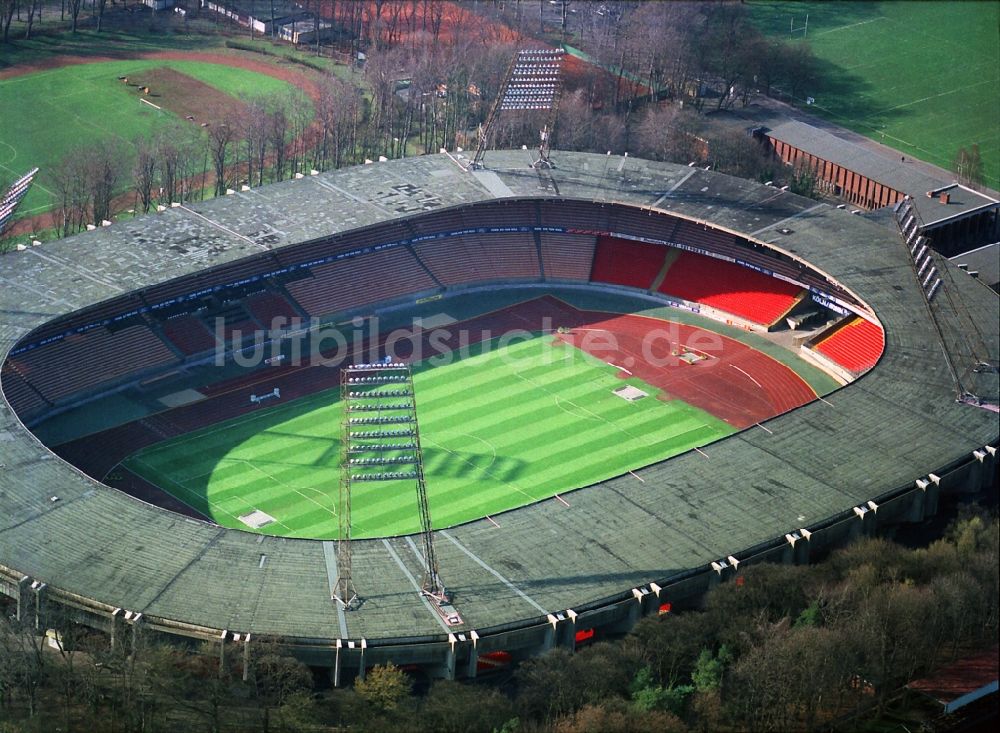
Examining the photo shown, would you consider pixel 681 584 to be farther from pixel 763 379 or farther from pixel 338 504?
pixel 763 379

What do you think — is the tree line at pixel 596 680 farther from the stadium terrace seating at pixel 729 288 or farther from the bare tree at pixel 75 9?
the bare tree at pixel 75 9

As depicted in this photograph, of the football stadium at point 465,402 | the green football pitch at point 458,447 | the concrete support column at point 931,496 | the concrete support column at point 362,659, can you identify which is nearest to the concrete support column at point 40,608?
the football stadium at point 465,402

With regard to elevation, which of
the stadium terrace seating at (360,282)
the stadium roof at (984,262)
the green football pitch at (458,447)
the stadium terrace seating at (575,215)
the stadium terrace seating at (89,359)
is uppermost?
the stadium roof at (984,262)

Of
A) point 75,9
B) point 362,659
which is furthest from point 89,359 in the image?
point 75,9

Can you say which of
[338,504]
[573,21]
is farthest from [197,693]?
[573,21]

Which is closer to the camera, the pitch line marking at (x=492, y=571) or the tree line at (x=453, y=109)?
the pitch line marking at (x=492, y=571)
